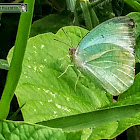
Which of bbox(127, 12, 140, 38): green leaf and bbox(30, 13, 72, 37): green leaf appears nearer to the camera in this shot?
bbox(127, 12, 140, 38): green leaf

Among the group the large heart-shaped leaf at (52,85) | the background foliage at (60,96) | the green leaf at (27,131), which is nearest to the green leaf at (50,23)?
the background foliage at (60,96)

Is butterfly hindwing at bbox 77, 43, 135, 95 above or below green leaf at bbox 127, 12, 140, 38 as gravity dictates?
below

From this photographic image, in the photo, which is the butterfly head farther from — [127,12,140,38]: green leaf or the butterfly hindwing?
[127,12,140,38]: green leaf

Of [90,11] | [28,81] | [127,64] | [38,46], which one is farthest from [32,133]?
[90,11]

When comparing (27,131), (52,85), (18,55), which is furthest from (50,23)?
(27,131)

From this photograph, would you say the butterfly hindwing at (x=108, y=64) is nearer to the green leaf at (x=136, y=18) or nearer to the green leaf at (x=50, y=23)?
the green leaf at (x=136, y=18)

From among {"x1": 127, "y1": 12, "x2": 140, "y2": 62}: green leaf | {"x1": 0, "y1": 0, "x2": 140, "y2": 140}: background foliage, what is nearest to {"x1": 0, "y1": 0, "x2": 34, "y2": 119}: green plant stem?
{"x1": 0, "y1": 0, "x2": 140, "y2": 140}: background foliage

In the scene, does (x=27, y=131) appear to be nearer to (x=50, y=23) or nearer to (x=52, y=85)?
(x=52, y=85)

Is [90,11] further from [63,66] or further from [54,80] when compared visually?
[54,80]
